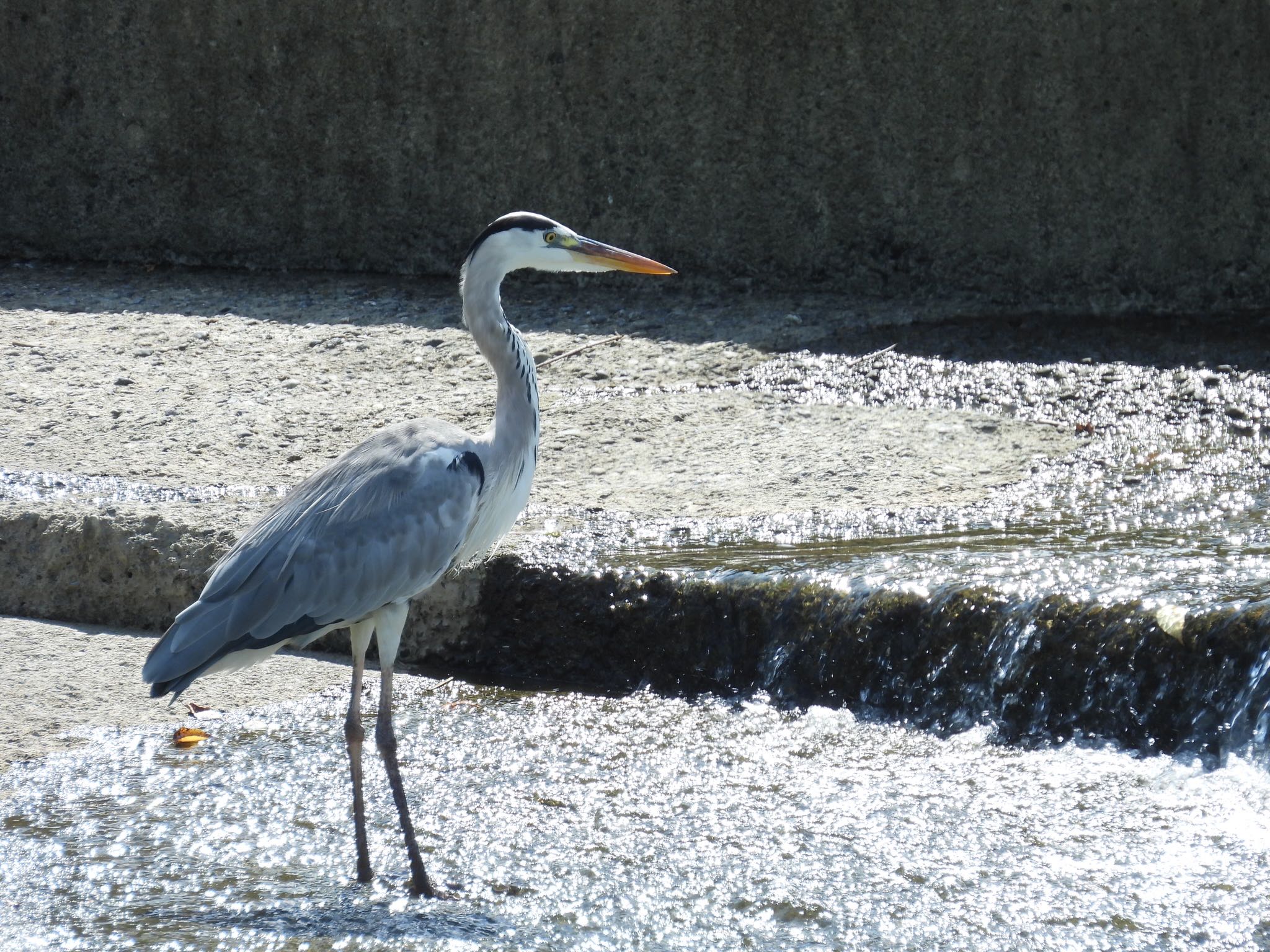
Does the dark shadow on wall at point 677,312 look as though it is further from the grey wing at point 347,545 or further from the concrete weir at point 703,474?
the grey wing at point 347,545

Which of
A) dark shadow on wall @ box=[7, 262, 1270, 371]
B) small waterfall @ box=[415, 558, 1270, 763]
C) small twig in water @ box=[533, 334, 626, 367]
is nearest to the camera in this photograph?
small waterfall @ box=[415, 558, 1270, 763]

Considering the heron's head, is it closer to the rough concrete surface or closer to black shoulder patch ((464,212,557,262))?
black shoulder patch ((464,212,557,262))

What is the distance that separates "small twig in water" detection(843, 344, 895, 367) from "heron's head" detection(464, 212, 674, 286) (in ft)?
8.22

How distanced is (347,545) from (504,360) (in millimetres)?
695

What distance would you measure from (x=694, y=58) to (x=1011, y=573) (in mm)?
4164

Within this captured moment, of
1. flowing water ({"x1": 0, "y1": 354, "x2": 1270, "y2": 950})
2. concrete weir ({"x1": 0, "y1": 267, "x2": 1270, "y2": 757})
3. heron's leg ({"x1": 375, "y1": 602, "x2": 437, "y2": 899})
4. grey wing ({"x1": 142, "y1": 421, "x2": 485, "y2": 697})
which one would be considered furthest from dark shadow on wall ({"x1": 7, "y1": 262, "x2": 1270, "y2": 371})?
heron's leg ({"x1": 375, "y1": 602, "x2": 437, "y2": 899})

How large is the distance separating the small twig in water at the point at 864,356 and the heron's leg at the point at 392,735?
3199 millimetres

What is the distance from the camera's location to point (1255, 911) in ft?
10.1

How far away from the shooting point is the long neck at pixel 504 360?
4.10m

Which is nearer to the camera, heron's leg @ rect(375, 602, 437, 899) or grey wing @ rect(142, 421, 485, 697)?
heron's leg @ rect(375, 602, 437, 899)

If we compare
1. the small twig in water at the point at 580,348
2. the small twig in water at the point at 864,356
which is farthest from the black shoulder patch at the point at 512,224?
the small twig in water at the point at 864,356

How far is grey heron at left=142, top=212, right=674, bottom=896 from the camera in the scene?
3582 mm


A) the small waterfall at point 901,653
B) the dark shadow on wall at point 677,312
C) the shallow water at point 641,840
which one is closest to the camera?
the shallow water at point 641,840

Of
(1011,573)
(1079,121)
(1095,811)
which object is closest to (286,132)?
(1079,121)
